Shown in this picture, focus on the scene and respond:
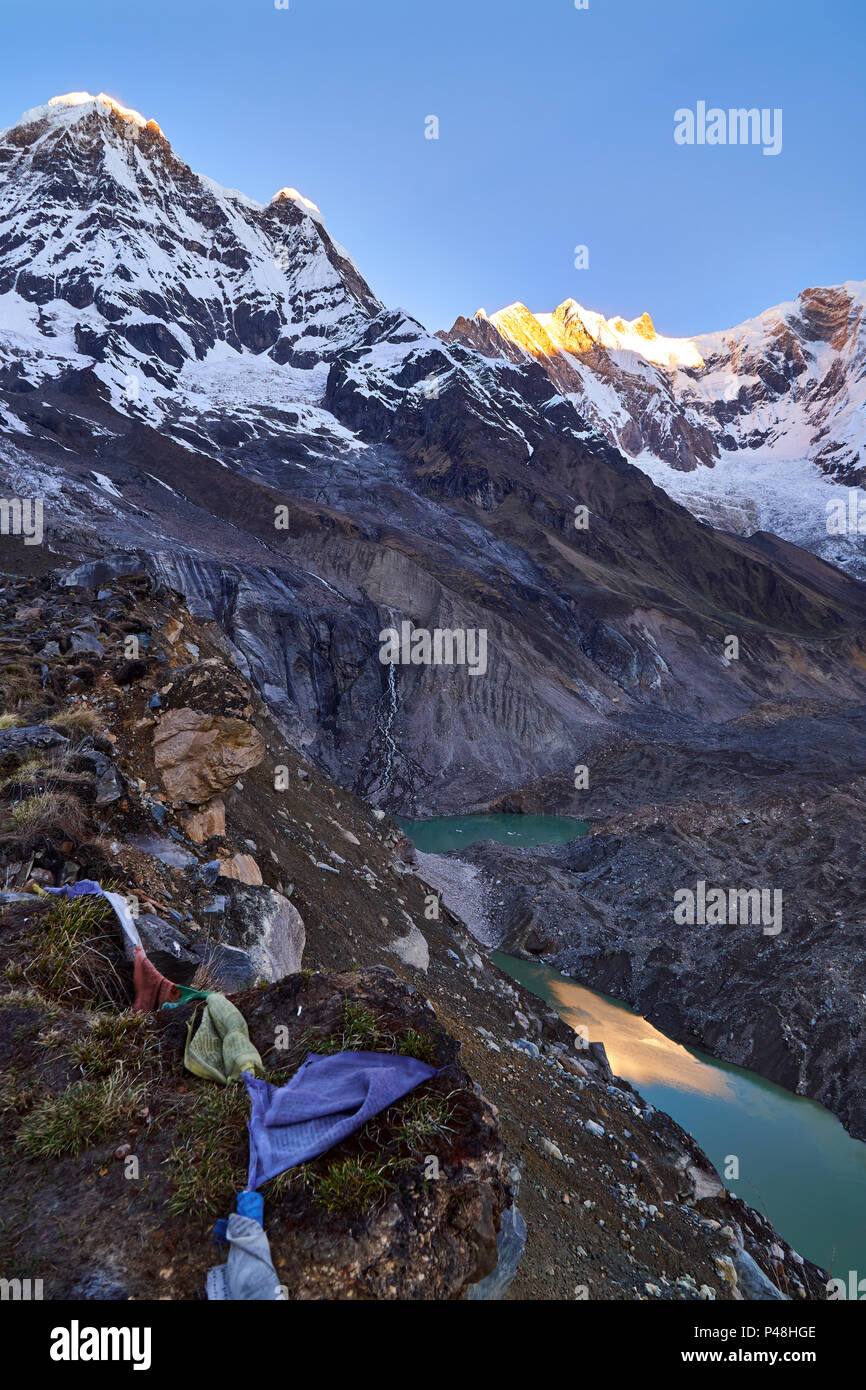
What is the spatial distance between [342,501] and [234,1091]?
73041 millimetres

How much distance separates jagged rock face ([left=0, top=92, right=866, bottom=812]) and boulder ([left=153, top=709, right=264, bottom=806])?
0.70 ft

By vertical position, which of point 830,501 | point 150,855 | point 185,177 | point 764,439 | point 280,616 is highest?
point 185,177

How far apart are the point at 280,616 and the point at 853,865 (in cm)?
3714

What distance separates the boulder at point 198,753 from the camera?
8695 mm

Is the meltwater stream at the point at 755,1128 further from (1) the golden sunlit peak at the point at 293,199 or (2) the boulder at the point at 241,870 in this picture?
(1) the golden sunlit peak at the point at 293,199

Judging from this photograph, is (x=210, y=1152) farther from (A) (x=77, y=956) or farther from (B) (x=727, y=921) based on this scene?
(B) (x=727, y=921)

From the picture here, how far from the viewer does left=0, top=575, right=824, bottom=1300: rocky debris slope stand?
2.94 metres

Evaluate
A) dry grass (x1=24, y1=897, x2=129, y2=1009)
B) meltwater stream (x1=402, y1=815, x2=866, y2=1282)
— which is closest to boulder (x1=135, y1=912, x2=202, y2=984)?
dry grass (x1=24, y1=897, x2=129, y2=1009)

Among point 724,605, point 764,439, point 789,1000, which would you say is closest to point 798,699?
point 724,605

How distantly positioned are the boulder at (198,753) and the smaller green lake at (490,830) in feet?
85.4

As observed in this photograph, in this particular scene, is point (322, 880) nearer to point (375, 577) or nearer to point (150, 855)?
point (150, 855)

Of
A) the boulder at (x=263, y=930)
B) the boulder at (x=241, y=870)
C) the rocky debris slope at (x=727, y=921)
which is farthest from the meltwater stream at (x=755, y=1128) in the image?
the boulder at (x=241, y=870)

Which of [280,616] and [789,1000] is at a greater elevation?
[280,616]

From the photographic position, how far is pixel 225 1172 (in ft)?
10.2
